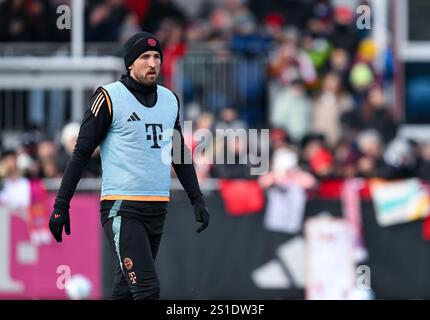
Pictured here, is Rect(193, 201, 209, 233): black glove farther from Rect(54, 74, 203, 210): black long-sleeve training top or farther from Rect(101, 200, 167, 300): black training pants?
Rect(54, 74, 203, 210): black long-sleeve training top

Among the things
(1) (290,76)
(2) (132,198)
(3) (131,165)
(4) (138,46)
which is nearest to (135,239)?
(2) (132,198)

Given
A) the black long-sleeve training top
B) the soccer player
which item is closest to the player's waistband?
the soccer player

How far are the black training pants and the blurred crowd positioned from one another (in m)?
6.93

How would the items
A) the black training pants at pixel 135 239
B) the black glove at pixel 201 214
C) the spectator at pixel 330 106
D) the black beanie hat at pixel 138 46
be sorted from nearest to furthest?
the black training pants at pixel 135 239
the black beanie hat at pixel 138 46
the black glove at pixel 201 214
the spectator at pixel 330 106

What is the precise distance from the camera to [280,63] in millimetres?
19656

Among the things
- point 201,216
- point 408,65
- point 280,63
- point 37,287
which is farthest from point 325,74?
point 201,216

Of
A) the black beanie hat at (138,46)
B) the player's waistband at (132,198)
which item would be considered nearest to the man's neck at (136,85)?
the black beanie hat at (138,46)

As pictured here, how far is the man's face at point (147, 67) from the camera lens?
394 inches

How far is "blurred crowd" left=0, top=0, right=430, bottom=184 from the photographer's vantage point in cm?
1756

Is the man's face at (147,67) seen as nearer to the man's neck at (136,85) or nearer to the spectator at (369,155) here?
the man's neck at (136,85)

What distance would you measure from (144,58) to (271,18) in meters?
11.0

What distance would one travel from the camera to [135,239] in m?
9.89

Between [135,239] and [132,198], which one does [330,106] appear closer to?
[132,198]

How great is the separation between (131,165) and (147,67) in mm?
691
